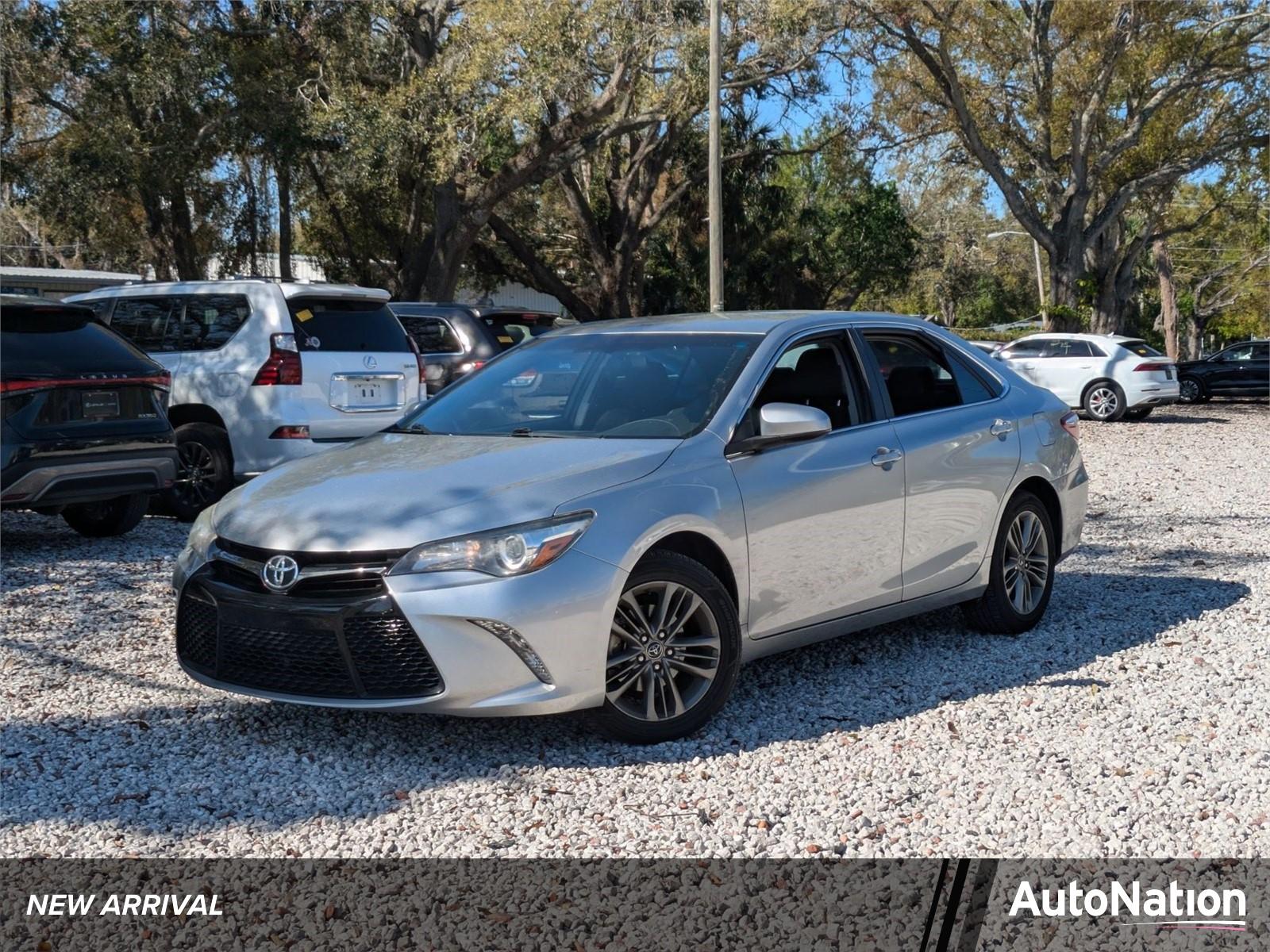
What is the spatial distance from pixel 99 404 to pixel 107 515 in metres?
1.21

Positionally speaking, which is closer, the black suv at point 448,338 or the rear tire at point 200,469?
the rear tire at point 200,469

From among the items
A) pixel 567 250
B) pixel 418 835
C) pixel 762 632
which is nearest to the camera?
pixel 418 835

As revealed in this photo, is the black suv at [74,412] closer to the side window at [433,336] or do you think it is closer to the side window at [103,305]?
the side window at [103,305]

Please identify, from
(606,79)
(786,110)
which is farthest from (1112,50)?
(606,79)

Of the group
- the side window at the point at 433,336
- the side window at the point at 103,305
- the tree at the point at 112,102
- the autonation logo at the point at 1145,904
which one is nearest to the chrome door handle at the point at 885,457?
the autonation logo at the point at 1145,904

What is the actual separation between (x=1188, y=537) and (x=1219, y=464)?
22.8 ft

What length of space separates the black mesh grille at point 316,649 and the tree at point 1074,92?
22036 mm

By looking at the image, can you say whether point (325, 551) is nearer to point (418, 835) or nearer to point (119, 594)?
point (418, 835)

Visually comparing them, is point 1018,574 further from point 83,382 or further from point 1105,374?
point 1105,374

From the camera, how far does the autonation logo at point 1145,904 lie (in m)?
3.68

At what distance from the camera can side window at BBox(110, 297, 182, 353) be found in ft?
35.7

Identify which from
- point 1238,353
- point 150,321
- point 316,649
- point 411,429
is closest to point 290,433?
point 150,321

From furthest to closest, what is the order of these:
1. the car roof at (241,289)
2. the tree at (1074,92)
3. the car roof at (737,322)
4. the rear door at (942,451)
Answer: the tree at (1074,92) → the car roof at (241,289) → the rear door at (942,451) → the car roof at (737,322)

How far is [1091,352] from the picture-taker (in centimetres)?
2459
